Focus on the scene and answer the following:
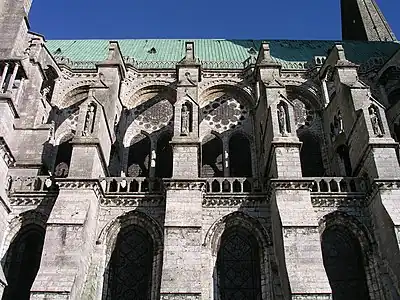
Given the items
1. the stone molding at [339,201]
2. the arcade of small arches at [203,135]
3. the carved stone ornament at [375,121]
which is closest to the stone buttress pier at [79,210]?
the arcade of small arches at [203,135]

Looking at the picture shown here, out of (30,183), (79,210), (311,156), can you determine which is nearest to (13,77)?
(30,183)

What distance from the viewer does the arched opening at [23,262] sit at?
13.5 metres

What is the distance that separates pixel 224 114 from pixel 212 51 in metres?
6.72

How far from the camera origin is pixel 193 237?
42.0ft

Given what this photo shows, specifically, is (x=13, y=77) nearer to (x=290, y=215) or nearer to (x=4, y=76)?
(x=4, y=76)

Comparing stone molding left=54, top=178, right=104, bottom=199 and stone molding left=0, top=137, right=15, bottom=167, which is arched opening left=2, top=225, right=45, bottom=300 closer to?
stone molding left=54, top=178, right=104, bottom=199

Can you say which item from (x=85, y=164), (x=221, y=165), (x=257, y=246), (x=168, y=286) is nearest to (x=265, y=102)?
(x=221, y=165)

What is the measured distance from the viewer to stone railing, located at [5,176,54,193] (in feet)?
48.0

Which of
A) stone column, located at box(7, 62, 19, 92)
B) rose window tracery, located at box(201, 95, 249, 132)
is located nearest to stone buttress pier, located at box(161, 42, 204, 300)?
rose window tracery, located at box(201, 95, 249, 132)

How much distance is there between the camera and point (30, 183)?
48.3ft

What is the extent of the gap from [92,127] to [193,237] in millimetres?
4956

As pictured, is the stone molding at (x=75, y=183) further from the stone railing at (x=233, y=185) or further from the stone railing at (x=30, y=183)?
the stone railing at (x=233, y=185)

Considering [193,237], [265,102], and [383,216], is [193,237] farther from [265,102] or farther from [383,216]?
[265,102]

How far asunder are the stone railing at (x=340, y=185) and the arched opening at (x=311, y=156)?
8.55ft
